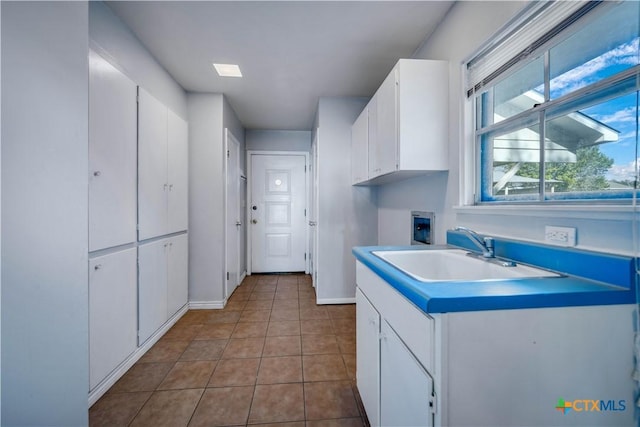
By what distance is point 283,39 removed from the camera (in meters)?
1.97

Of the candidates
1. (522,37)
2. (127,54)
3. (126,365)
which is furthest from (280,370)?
(127,54)

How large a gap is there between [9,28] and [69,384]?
0.91m

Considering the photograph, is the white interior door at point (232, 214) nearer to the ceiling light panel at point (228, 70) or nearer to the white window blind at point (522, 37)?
the ceiling light panel at point (228, 70)

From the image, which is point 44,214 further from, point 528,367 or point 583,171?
point 583,171

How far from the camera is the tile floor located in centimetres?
144

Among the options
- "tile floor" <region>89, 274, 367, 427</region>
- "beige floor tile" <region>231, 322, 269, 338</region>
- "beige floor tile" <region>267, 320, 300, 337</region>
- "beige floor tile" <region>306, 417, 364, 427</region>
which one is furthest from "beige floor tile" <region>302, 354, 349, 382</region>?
"beige floor tile" <region>231, 322, 269, 338</region>

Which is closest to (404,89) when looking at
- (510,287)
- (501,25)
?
(501,25)

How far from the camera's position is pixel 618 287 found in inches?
28.6

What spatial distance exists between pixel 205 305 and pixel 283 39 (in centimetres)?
272

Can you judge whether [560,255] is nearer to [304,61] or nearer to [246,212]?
[304,61]

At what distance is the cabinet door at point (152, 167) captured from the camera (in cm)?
197

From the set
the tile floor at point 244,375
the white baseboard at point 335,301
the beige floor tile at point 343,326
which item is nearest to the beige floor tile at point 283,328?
the tile floor at point 244,375

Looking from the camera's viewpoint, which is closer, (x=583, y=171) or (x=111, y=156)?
(x=583, y=171)

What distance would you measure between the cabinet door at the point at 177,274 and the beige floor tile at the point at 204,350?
473 mm
